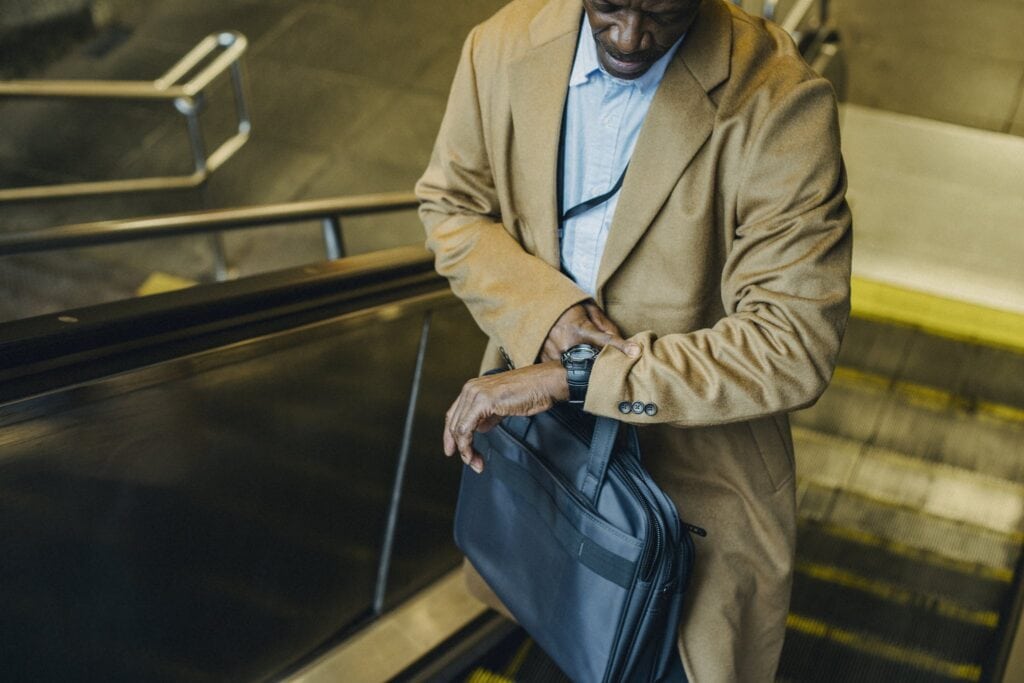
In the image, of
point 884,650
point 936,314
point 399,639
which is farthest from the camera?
point 936,314

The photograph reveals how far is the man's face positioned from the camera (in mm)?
1419

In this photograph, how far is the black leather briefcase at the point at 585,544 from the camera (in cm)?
157

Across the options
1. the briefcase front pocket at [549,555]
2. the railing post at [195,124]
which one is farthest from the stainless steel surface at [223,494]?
the railing post at [195,124]

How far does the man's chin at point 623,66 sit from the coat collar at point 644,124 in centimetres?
5

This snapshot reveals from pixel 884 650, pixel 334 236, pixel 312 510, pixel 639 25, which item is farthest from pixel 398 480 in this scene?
pixel 639 25

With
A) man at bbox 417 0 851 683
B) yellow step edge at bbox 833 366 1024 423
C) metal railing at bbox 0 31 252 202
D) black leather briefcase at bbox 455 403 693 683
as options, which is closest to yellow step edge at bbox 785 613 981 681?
man at bbox 417 0 851 683

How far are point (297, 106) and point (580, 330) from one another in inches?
217

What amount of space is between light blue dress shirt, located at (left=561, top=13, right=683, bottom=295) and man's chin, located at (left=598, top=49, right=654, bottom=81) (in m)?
0.04

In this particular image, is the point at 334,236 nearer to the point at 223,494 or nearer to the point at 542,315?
the point at 223,494

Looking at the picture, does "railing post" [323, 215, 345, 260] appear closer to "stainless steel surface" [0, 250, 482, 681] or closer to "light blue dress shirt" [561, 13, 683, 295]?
"stainless steel surface" [0, 250, 482, 681]

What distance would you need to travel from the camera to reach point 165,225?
8.16ft

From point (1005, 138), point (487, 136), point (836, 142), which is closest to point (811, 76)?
point (836, 142)

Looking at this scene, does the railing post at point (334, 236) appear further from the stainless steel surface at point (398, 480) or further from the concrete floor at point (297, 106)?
the concrete floor at point (297, 106)

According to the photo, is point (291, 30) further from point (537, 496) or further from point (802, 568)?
point (537, 496)
